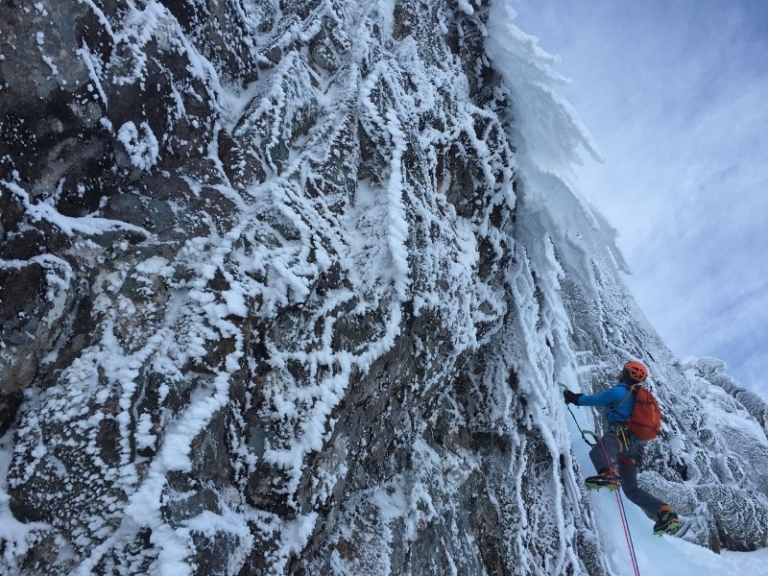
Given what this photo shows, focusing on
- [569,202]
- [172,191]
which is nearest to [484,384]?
[569,202]

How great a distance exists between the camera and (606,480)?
6.74 metres

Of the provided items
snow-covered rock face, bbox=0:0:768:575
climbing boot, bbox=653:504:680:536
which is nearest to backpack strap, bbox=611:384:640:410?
snow-covered rock face, bbox=0:0:768:575

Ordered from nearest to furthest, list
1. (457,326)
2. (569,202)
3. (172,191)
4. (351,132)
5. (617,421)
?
1. (172,191)
2. (351,132)
3. (457,326)
4. (569,202)
5. (617,421)

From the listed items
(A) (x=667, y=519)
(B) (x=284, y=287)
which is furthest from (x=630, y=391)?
(B) (x=284, y=287)

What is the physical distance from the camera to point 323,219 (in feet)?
12.9

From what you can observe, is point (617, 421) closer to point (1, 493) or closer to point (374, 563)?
point (374, 563)

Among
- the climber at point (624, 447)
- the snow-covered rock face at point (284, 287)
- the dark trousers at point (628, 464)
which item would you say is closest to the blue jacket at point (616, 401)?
the climber at point (624, 447)

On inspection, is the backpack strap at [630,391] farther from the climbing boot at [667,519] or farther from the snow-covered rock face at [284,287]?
the climbing boot at [667,519]

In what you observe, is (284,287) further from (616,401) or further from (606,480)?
(606,480)

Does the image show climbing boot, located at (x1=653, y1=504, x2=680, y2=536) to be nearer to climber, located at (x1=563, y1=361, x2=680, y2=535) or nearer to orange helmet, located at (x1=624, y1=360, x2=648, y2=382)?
climber, located at (x1=563, y1=361, x2=680, y2=535)

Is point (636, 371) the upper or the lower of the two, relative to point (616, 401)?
upper

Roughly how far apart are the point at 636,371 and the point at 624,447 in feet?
3.75

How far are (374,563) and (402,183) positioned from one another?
362cm

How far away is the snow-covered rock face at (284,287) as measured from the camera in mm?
2484
